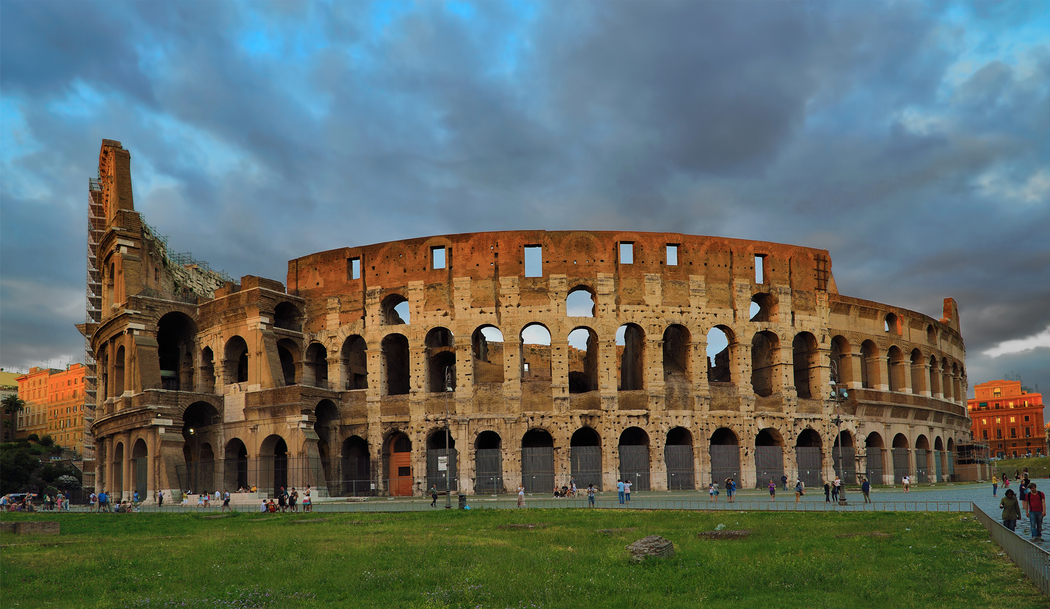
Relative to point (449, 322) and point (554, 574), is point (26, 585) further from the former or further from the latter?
point (449, 322)

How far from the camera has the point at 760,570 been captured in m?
A: 13.7

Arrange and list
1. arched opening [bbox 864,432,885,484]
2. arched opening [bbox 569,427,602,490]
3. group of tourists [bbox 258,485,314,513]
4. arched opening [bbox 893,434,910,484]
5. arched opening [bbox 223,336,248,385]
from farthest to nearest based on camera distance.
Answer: arched opening [bbox 893,434,910,484], arched opening [bbox 864,432,885,484], arched opening [bbox 223,336,248,385], arched opening [bbox 569,427,602,490], group of tourists [bbox 258,485,314,513]

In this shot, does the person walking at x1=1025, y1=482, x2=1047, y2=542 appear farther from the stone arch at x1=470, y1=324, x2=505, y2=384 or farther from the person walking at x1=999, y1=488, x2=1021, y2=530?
the stone arch at x1=470, y1=324, x2=505, y2=384

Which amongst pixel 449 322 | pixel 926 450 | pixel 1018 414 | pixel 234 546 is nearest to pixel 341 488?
pixel 449 322

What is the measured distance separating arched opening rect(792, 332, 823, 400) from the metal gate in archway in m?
3.17

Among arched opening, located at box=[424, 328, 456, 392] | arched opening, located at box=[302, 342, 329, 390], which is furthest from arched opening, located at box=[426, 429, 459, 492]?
arched opening, located at box=[302, 342, 329, 390]

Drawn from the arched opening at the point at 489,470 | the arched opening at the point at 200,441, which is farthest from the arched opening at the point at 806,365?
the arched opening at the point at 200,441

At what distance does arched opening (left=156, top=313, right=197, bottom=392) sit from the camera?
49.7m

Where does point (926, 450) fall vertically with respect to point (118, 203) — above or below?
below

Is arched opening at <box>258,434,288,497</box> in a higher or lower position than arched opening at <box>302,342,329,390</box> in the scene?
lower

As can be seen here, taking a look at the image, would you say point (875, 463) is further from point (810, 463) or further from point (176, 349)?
point (176, 349)

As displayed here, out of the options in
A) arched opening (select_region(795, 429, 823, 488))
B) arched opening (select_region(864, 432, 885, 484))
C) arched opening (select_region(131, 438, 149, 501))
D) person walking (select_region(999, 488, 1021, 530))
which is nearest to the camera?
person walking (select_region(999, 488, 1021, 530))

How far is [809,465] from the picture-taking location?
45188mm

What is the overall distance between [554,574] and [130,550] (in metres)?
9.71
